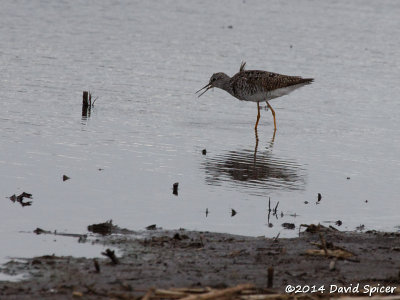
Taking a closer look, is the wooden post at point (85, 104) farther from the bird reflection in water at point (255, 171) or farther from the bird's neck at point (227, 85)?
the bird reflection in water at point (255, 171)

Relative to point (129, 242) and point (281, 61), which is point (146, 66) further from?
point (129, 242)

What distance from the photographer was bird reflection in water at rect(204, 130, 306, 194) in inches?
506

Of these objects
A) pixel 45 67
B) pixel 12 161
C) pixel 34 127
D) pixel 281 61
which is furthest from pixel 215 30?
pixel 12 161

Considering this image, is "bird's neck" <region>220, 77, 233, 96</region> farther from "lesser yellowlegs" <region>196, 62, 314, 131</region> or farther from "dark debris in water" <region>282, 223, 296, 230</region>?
"dark debris in water" <region>282, 223, 296, 230</region>

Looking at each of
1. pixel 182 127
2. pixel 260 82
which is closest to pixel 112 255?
pixel 182 127

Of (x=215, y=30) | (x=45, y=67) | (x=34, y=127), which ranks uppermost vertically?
(x=215, y=30)

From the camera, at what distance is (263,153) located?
50.4 feet

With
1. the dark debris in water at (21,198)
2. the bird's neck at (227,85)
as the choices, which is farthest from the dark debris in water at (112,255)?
the bird's neck at (227,85)

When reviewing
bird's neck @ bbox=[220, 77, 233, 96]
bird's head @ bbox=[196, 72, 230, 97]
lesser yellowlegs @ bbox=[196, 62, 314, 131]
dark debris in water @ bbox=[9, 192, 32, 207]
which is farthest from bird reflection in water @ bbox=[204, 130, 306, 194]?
bird's head @ bbox=[196, 72, 230, 97]

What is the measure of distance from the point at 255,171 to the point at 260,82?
489 centimetres

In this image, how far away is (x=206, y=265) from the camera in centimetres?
857

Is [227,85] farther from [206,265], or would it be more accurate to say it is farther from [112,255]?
[112,255]

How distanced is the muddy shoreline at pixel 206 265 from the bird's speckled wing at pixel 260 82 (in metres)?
8.63

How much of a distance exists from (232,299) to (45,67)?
16605 millimetres
